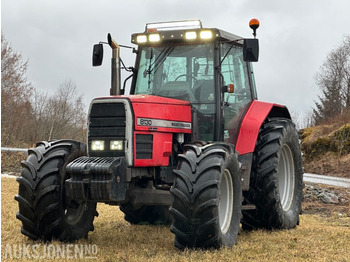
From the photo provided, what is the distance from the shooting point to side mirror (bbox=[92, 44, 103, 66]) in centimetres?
680

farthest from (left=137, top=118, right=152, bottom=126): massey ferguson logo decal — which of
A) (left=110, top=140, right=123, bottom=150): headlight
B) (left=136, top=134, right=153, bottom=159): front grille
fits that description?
(left=110, top=140, right=123, bottom=150): headlight

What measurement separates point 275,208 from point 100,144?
273cm

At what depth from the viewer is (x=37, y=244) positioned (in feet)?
19.2

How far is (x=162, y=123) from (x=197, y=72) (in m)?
1.05

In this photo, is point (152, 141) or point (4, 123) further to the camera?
point (4, 123)

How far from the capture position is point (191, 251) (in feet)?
17.9

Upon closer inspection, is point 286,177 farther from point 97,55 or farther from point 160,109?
point 97,55

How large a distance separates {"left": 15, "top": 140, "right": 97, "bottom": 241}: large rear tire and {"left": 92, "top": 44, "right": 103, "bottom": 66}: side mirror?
1299 mm

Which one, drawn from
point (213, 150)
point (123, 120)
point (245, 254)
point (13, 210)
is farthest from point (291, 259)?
point (13, 210)

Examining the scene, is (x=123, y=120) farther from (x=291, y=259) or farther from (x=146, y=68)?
(x=291, y=259)

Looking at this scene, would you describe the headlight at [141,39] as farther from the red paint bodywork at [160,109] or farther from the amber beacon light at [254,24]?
the amber beacon light at [254,24]

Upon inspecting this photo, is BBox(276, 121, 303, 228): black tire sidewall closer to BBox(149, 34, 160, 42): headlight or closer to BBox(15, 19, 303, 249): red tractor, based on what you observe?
BBox(15, 19, 303, 249): red tractor

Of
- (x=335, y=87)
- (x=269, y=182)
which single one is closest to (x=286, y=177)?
(x=269, y=182)

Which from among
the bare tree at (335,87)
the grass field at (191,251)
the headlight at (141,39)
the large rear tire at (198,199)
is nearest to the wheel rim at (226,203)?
the grass field at (191,251)
